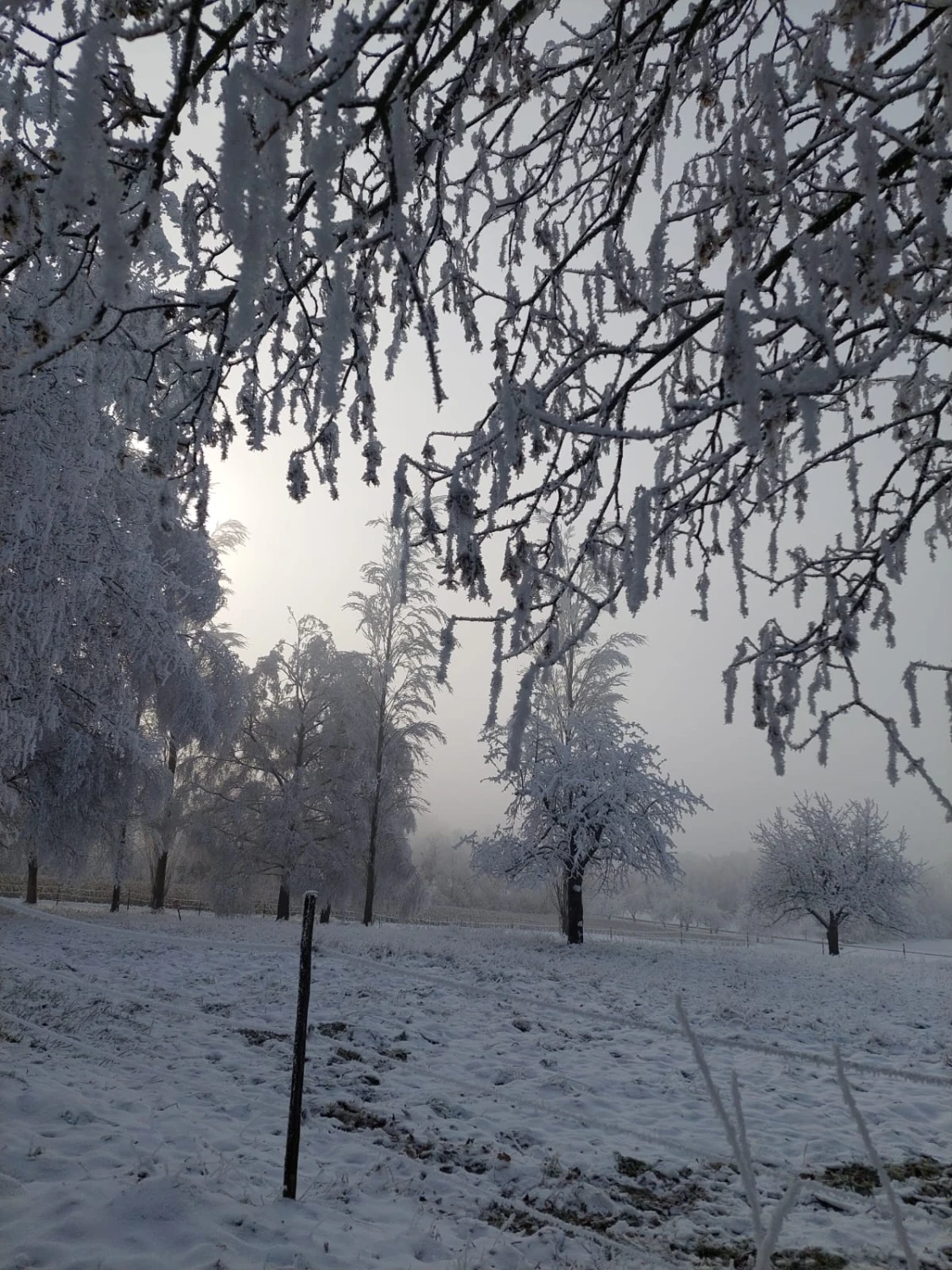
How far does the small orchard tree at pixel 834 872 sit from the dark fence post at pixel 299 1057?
25419mm

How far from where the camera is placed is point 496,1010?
779cm

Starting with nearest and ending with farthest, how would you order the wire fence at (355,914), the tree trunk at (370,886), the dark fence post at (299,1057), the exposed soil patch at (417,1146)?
1. the dark fence post at (299,1057)
2. the exposed soil patch at (417,1146)
3. the tree trunk at (370,886)
4. the wire fence at (355,914)

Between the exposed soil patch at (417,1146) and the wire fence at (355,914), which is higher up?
the exposed soil patch at (417,1146)

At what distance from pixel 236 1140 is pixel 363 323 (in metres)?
4.36

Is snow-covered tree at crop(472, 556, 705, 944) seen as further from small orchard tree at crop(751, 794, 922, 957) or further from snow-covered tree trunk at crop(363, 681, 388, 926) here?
small orchard tree at crop(751, 794, 922, 957)

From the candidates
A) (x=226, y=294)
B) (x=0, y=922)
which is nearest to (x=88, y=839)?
(x=0, y=922)

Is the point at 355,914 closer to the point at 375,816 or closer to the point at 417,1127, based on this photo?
the point at 375,816

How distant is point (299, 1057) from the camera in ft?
11.7

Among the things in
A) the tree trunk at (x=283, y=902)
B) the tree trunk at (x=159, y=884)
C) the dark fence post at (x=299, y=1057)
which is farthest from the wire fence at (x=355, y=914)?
the dark fence post at (x=299, y=1057)

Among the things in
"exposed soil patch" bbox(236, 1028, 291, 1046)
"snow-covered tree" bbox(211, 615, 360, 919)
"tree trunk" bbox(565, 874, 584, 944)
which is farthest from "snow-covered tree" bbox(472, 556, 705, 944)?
"exposed soil patch" bbox(236, 1028, 291, 1046)

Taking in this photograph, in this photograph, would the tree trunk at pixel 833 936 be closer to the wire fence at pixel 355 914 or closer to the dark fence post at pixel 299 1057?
the wire fence at pixel 355 914

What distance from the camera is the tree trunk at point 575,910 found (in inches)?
654

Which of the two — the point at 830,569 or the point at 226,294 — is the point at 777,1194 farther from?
the point at 226,294

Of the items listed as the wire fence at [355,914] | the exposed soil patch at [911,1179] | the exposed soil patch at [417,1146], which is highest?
the exposed soil patch at [417,1146]
